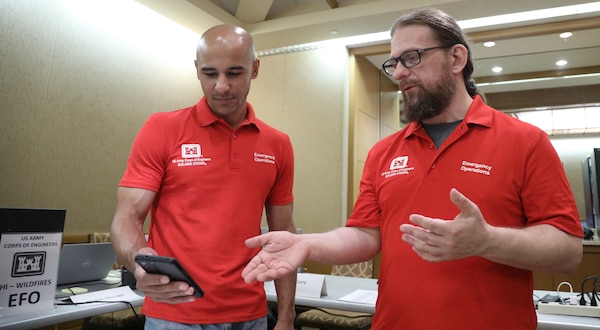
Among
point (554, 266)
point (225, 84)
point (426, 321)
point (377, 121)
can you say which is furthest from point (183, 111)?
point (377, 121)

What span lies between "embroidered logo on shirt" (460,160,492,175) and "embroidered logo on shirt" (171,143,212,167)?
0.82 meters

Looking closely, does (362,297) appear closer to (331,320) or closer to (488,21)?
(331,320)

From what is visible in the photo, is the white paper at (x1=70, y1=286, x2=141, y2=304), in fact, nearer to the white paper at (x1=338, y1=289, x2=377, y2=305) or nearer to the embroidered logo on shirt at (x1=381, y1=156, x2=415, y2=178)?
the white paper at (x1=338, y1=289, x2=377, y2=305)

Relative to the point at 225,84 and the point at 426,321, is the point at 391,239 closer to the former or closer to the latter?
the point at 426,321

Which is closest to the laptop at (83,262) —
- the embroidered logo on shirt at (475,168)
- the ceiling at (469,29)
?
the embroidered logo on shirt at (475,168)

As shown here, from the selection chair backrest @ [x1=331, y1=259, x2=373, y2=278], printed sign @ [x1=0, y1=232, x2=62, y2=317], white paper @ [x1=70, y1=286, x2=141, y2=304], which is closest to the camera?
printed sign @ [x1=0, y1=232, x2=62, y2=317]

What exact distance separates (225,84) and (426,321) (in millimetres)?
1013

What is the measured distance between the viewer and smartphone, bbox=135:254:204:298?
3.69 feet

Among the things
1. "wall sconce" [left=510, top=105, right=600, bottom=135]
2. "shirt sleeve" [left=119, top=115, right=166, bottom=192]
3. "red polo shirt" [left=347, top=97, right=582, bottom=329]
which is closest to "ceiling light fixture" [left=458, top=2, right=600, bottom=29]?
"wall sconce" [left=510, top=105, right=600, bottom=135]

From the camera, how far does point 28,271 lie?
1.79 meters

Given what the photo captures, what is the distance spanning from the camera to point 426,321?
3.76 feet

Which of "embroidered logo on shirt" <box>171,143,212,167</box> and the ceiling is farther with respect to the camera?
the ceiling

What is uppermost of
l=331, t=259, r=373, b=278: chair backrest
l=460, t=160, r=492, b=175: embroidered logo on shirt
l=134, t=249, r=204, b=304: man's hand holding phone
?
l=460, t=160, r=492, b=175: embroidered logo on shirt

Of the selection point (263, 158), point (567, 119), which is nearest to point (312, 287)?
point (263, 158)
